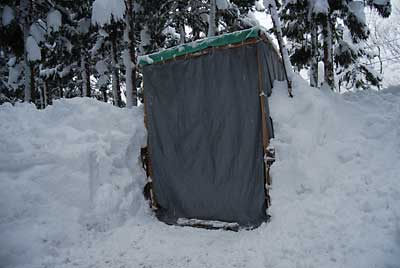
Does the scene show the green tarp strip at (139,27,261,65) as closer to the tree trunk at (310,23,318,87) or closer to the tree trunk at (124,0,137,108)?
the tree trunk at (124,0,137,108)

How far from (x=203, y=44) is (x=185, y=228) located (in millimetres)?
3290

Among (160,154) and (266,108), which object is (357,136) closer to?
(266,108)

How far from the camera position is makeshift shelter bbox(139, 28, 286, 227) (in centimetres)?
442

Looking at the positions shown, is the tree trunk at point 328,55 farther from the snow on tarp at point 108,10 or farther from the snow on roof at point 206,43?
the snow on tarp at point 108,10

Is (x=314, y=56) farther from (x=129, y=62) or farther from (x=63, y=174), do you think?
(x=63, y=174)

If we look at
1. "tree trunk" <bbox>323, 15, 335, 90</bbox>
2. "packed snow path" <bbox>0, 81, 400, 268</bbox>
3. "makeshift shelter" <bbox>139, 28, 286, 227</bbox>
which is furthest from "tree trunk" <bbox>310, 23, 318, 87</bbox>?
"makeshift shelter" <bbox>139, 28, 286, 227</bbox>

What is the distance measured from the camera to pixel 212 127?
4.80 m

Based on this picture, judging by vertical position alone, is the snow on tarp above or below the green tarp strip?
above

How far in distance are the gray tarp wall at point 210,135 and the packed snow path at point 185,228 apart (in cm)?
39

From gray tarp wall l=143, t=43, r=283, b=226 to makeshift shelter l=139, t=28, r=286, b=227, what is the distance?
0.6 inches

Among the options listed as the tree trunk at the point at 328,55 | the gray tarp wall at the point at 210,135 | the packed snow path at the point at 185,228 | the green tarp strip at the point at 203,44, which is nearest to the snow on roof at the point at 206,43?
the green tarp strip at the point at 203,44

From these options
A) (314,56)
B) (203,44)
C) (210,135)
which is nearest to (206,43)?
(203,44)

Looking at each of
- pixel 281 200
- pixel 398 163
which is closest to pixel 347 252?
pixel 281 200

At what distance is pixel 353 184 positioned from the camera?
3.90 metres
